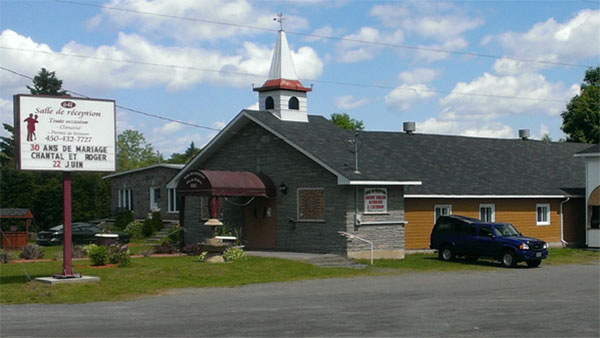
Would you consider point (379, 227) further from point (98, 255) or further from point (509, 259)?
point (98, 255)

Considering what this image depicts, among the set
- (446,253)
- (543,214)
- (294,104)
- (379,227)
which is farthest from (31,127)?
(543,214)

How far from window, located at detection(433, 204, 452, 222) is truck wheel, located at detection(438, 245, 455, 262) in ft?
13.1

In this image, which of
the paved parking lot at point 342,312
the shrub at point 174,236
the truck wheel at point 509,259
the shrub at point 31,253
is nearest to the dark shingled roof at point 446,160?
the truck wheel at point 509,259

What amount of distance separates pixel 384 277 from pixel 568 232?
750 inches

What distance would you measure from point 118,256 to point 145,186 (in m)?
26.6

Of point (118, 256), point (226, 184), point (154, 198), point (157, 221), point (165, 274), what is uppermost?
point (226, 184)

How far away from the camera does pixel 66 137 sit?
22.0 metres

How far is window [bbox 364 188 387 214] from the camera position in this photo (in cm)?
3078

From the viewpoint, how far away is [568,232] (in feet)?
134

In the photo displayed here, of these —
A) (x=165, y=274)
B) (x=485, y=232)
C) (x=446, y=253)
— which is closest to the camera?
(x=165, y=274)

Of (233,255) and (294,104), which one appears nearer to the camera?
(233,255)

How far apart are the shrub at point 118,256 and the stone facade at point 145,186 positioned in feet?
75.6

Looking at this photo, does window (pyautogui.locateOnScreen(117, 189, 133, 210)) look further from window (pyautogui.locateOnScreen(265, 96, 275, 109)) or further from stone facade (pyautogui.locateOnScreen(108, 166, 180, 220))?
window (pyautogui.locateOnScreen(265, 96, 275, 109))

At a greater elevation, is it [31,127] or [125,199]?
[31,127]
